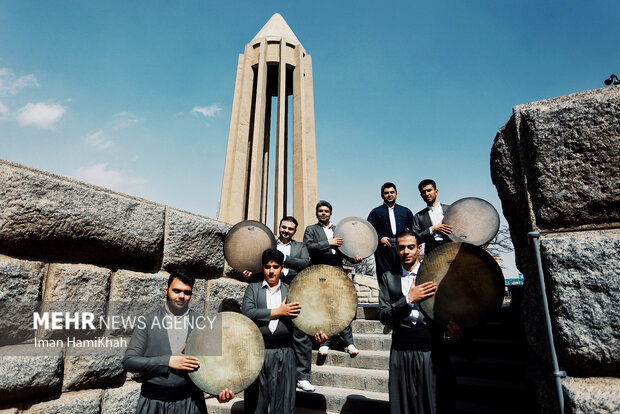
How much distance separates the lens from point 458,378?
366cm

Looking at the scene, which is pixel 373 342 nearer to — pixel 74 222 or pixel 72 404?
pixel 72 404

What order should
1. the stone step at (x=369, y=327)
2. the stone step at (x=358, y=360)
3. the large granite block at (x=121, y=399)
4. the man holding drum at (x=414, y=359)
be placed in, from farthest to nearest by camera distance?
1. the stone step at (x=369, y=327)
2. the stone step at (x=358, y=360)
3. the large granite block at (x=121, y=399)
4. the man holding drum at (x=414, y=359)

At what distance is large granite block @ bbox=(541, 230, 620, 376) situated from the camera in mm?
1591

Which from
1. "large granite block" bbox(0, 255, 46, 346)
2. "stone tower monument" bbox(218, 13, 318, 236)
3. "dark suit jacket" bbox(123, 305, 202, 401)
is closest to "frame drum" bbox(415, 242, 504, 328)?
"dark suit jacket" bbox(123, 305, 202, 401)

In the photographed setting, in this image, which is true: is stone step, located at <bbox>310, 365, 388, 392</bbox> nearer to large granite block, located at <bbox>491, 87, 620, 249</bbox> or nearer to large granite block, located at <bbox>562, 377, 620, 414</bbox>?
large granite block, located at <bbox>562, 377, 620, 414</bbox>

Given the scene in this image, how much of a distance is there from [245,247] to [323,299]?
1.15 meters

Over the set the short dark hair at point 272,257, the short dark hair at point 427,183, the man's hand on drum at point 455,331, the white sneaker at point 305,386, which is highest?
the short dark hair at point 427,183

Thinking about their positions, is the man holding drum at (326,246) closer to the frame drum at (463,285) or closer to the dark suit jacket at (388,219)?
the dark suit jacket at (388,219)

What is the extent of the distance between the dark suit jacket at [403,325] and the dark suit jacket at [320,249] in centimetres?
168

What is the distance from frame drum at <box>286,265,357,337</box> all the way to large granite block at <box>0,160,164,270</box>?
1292 millimetres

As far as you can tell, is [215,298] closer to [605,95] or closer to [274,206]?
[605,95]

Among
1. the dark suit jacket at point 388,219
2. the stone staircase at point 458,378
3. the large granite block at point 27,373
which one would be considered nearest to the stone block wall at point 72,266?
the large granite block at point 27,373

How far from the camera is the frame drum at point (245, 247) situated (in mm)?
3568

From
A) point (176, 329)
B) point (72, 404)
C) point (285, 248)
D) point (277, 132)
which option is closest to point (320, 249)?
point (285, 248)
